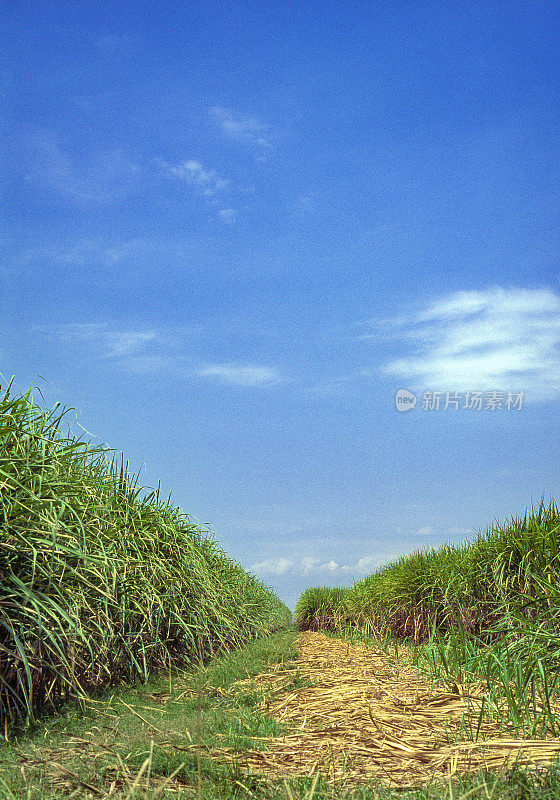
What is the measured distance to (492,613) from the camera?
4367 millimetres

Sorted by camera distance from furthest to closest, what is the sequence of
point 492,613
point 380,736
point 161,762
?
1. point 492,613
2. point 380,736
3. point 161,762

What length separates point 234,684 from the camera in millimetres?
3922

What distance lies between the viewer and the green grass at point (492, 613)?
2.74 meters

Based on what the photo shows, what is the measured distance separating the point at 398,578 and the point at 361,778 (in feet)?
16.9

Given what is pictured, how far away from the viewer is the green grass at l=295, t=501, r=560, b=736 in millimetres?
2740

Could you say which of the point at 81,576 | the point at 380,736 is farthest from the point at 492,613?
the point at 81,576

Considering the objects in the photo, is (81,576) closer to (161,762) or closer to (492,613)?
(161,762)

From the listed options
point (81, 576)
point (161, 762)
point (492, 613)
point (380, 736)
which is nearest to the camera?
point (161, 762)

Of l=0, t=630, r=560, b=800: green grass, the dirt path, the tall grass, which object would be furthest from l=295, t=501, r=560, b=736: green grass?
the tall grass

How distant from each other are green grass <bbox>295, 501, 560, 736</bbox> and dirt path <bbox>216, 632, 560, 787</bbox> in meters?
0.18

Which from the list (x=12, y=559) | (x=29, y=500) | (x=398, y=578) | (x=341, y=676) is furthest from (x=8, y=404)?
(x=398, y=578)

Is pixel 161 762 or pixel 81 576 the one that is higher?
pixel 81 576

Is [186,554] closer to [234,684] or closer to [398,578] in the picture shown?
[234,684]

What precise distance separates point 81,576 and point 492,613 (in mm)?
3036
